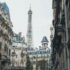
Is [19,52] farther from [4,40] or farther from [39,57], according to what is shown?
[4,40]

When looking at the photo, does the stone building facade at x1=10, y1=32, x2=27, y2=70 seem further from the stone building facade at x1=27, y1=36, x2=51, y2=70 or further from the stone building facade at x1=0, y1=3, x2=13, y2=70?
the stone building facade at x1=0, y1=3, x2=13, y2=70

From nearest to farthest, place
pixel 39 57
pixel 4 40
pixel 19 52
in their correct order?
pixel 4 40
pixel 19 52
pixel 39 57

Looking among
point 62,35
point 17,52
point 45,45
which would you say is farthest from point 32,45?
point 62,35

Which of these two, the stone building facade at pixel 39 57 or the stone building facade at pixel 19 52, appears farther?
the stone building facade at pixel 39 57

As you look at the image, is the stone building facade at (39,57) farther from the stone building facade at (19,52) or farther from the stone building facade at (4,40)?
the stone building facade at (4,40)

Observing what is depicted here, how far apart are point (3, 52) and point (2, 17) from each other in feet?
24.1

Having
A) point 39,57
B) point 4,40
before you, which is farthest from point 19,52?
point 4,40

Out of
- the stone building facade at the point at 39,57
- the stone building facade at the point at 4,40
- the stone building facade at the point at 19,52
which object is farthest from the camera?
the stone building facade at the point at 39,57

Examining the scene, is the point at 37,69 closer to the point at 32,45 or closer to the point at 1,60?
the point at 32,45

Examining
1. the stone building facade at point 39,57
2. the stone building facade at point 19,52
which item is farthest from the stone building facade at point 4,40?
the stone building facade at point 39,57

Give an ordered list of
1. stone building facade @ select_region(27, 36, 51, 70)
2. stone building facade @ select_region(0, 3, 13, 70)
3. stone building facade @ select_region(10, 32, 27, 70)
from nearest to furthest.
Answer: stone building facade @ select_region(0, 3, 13, 70)
stone building facade @ select_region(10, 32, 27, 70)
stone building facade @ select_region(27, 36, 51, 70)

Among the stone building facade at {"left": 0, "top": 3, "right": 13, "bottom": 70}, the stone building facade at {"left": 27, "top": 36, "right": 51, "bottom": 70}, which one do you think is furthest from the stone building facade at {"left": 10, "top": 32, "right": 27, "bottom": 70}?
the stone building facade at {"left": 0, "top": 3, "right": 13, "bottom": 70}

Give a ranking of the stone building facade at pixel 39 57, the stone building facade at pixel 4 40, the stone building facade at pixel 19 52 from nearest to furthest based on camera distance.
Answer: the stone building facade at pixel 4 40 → the stone building facade at pixel 19 52 → the stone building facade at pixel 39 57

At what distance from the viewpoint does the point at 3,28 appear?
79.0m
